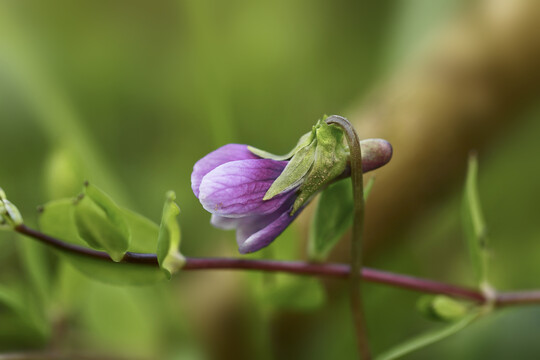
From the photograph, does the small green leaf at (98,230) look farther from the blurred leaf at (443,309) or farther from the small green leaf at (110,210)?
the blurred leaf at (443,309)

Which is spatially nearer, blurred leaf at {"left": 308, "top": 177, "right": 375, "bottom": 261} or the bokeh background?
blurred leaf at {"left": 308, "top": 177, "right": 375, "bottom": 261}

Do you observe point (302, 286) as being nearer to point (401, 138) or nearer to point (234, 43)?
point (401, 138)

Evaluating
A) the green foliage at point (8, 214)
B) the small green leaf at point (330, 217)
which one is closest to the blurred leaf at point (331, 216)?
Answer: the small green leaf at point (330, 217)

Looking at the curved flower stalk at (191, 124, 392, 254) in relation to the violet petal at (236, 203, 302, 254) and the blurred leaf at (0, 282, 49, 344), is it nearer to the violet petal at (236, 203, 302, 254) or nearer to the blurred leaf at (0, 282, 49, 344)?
the violet petal at (236, 203, 302, 254)

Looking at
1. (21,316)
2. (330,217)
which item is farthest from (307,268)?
(21,316)

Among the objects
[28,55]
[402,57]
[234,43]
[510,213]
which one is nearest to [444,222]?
[510,213]

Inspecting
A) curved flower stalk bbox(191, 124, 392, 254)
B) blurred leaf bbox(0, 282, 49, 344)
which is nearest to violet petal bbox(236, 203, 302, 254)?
curved flower stalk bbox(191, 124, 392, 254)

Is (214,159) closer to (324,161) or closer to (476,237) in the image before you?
(324,161)

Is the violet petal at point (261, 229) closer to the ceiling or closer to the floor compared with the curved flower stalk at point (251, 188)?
closer to the floor
